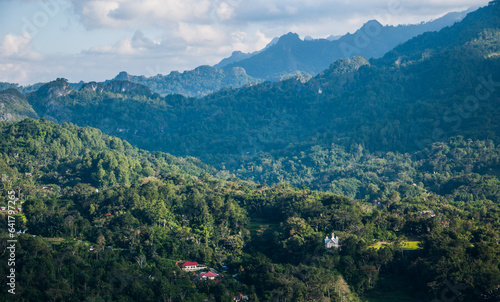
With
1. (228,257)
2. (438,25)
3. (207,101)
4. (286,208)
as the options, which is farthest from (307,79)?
(228,257)

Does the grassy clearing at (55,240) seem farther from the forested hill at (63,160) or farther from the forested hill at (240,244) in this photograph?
the forested hill at (63,160)

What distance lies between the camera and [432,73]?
109125mm

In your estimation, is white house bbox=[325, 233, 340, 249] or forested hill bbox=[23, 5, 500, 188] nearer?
white house bbox=[325, 233, 340, 249]

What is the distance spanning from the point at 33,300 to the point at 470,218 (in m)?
32.4

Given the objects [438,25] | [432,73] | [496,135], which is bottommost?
[496,135]

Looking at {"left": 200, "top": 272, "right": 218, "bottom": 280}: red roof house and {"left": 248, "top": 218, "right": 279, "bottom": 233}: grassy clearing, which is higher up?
{"left": 248, "top": 218, "right": 279, "bottom": 233}: grassy clearing

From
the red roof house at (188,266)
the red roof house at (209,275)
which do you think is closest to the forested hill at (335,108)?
the red roof house at (188,266)

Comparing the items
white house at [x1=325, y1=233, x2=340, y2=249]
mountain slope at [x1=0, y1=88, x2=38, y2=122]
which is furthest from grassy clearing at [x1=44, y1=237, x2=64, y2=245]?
mountain slope at [x1=0, y1=88, x2=38, y2=122]

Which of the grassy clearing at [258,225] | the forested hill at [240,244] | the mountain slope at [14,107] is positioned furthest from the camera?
the mountain slope at [14,107]

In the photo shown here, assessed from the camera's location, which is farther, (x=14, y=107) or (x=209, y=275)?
(x=14, y=107)

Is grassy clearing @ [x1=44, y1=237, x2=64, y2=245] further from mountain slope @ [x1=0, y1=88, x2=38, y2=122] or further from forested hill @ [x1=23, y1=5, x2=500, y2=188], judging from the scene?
mountain slope @ [x1=0, y1=88, x2=38, y2=122]

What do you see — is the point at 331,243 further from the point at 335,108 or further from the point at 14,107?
the point at 14,107

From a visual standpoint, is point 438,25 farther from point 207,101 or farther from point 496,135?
point 496,135

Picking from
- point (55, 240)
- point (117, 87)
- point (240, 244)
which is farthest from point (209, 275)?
point (117, 87)
